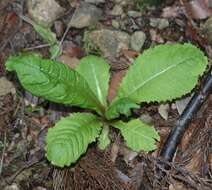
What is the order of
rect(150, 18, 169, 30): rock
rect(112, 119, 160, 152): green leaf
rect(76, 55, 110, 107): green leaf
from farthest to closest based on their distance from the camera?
1. rect(150, 18, 169, 30): rock
2. rect(76, 55, 110, 107): green leaf
3. rect(112, 119, 160, 152): green leaf

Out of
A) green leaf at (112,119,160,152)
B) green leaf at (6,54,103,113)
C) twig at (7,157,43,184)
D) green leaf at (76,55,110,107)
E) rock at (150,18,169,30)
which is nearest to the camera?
green leaf at (6,54,103,113)

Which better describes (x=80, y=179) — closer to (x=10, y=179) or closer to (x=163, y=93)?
(x=10, y=179)

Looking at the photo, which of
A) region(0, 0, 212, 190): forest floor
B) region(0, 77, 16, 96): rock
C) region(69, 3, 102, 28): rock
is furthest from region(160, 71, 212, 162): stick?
region(0, 77, 16, 96): rock

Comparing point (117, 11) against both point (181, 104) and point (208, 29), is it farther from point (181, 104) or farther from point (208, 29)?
point (181, 104)

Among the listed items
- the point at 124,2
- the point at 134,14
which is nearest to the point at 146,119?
the point at 134,14

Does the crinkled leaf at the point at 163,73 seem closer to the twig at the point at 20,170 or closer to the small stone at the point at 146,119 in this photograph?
the small stone at the point at 146,119

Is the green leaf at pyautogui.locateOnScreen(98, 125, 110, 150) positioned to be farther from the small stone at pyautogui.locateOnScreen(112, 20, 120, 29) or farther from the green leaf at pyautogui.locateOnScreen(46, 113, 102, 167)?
the small stone at pyautogui.locateOnScreen(112, 20, 120, 29)

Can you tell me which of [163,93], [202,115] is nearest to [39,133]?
[163,93]
